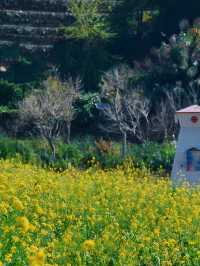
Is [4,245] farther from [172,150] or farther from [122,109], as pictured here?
[122,109]

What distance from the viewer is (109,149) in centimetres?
2434

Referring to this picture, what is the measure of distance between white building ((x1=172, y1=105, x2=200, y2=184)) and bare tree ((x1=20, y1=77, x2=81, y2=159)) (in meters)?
8.12

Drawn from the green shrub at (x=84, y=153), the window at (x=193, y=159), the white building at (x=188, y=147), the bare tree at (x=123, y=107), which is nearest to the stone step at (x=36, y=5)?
the bare tree at (x=123, y=107)

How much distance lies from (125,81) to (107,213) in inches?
718

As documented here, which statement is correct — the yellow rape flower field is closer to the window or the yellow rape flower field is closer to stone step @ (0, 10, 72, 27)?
the window

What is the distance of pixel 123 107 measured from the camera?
27438 millimetres

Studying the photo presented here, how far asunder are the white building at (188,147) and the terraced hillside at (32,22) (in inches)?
595

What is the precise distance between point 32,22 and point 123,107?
25.7ft

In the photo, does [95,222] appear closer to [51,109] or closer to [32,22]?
[51,109]

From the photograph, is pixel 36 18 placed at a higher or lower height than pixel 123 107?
higher

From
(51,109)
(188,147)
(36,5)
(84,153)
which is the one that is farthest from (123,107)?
(188,147)

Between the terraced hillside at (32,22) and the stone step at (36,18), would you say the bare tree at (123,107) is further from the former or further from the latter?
the stone step at (36,18)

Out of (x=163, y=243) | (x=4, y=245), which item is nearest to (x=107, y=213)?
(x=163, y=243)

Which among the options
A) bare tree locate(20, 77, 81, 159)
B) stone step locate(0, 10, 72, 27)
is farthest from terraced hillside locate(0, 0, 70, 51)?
bare tree locate(20, 77, 81, 159)
